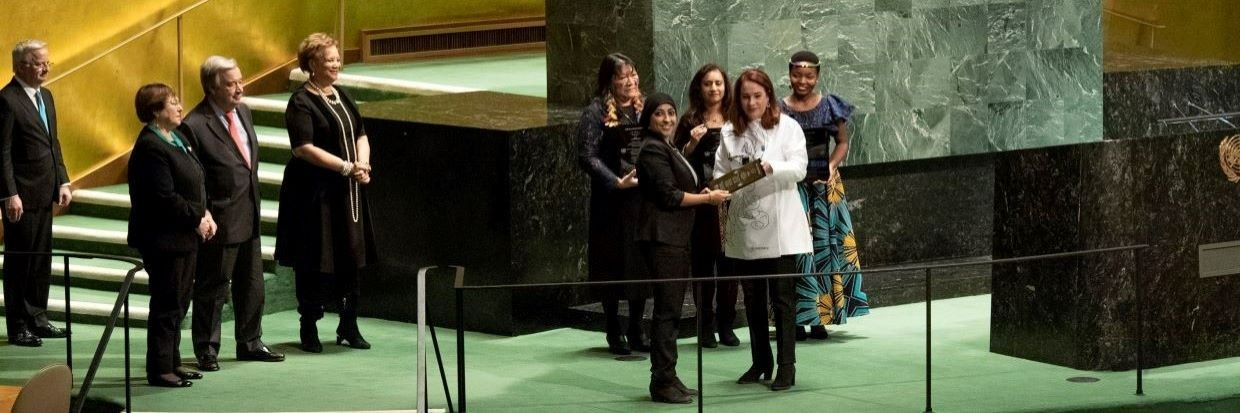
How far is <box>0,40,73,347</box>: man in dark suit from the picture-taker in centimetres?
1059

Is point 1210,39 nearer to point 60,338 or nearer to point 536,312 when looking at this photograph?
point 536,312

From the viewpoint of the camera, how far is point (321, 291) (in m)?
10.3

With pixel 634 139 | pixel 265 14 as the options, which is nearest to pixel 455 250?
pixel 634 139

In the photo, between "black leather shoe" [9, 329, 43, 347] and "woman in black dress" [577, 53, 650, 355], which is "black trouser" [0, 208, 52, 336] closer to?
"black leather shoe" [9, 329, 43, 347]

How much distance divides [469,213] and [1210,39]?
7049 mm

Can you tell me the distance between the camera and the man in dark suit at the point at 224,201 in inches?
379

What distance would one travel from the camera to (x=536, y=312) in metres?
10.7

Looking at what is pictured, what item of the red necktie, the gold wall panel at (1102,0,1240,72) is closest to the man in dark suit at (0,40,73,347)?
the red necktie

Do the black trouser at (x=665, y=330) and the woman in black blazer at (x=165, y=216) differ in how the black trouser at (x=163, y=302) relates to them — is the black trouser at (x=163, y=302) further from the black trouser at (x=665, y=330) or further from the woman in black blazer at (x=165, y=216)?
the black trouser at (x=665, y=330)

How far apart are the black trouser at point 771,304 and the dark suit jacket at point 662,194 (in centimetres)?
31

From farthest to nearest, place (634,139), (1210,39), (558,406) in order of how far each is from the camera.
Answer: (1210,39) < (634,139) < (558,406)

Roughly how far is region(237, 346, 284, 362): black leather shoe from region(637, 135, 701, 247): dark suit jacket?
199 cm

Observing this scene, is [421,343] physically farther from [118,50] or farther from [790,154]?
[118,50]

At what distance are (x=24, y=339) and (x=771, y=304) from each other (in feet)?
12.3
